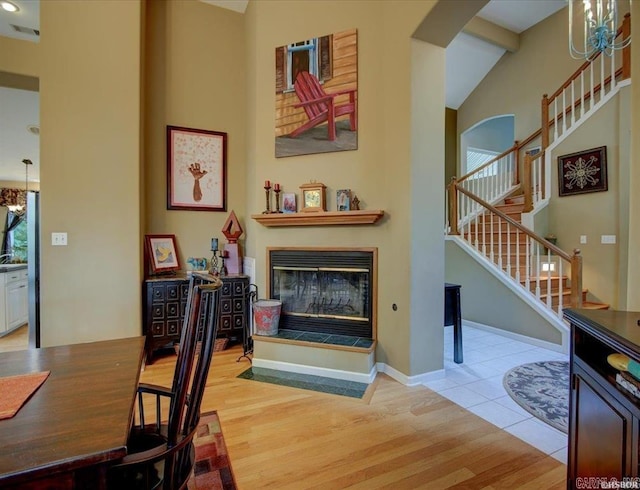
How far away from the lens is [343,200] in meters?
3.00

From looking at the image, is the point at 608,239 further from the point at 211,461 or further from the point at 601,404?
the point at 211,461

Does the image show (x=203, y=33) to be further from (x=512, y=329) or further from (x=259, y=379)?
(x=512, y=329)

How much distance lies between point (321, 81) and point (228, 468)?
3303mm

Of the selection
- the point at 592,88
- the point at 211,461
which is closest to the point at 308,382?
the point at 211,461

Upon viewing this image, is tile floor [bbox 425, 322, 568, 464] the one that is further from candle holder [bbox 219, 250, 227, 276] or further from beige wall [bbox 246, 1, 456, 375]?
candle holder [bbox 219, 250, 227, 276]

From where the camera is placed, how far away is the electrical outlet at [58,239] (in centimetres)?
280

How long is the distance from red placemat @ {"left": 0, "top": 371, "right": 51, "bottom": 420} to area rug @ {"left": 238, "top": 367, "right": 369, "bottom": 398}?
191 cm

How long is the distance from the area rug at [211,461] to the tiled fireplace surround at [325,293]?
1.11 meters

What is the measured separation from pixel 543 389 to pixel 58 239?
4.44 meters

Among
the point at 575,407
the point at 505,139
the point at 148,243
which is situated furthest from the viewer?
the point at 505,139

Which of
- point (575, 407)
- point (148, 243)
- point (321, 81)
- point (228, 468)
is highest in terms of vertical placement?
point (321, 81)

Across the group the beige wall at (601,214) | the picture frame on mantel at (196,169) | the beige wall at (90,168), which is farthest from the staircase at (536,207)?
the beige wall at (90,168)

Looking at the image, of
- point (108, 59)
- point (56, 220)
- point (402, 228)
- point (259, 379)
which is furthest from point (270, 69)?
point (259, 379)

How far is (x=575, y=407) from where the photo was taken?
1.29m
